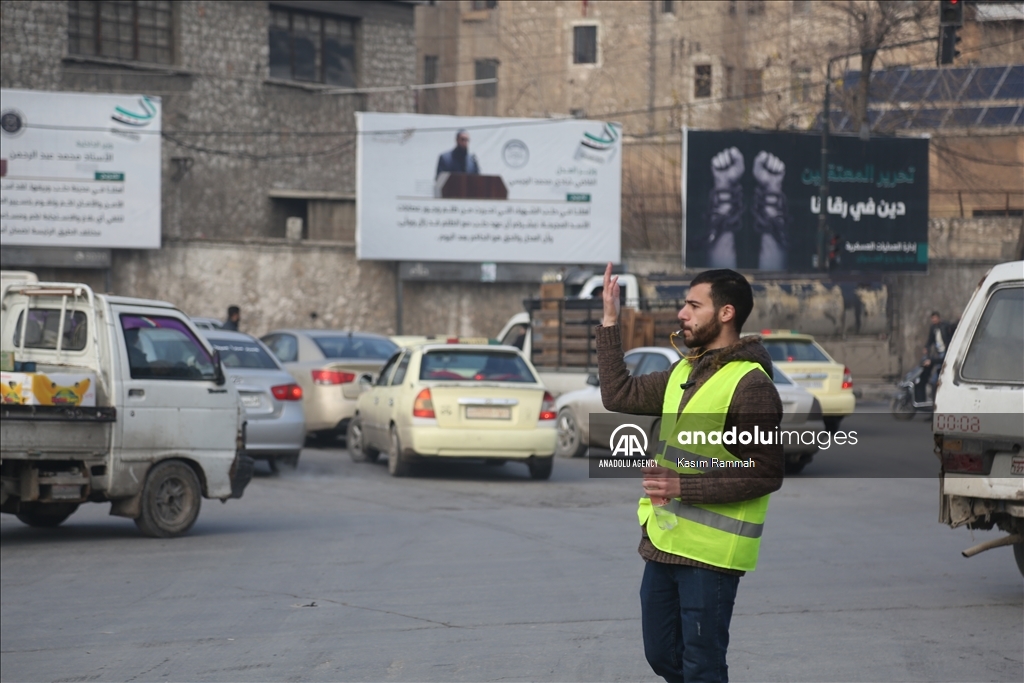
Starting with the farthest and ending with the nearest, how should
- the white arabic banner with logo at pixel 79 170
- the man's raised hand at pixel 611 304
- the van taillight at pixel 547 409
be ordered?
the white arabic banner with logo at pixel 79 170, the van taillight at pixel 547 409, the man's raised hand at pixel 611 304

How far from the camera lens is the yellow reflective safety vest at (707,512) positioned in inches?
163

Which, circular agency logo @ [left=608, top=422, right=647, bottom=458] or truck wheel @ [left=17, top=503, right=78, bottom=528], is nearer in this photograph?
circular agency logo @ [left=608, top=422, right=647, bottom=458]

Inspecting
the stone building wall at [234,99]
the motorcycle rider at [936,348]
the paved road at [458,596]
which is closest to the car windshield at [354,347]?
the paved road at [458,596]

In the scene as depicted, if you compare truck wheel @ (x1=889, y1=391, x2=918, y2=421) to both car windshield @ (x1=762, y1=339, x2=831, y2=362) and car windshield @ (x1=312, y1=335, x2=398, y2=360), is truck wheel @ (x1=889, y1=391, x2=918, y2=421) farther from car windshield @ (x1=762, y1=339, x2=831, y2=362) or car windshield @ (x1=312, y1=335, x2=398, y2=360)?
car windshield @ (x1=312, y1=335, x2=398, y2=360)

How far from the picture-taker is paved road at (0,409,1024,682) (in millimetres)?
6477

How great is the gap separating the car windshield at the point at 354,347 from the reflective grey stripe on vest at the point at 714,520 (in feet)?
50.5

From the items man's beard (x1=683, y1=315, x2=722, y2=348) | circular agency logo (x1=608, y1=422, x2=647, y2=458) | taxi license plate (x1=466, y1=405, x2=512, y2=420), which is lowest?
taxi license plate (x1=466, y1=405, x2=512, y2=420)

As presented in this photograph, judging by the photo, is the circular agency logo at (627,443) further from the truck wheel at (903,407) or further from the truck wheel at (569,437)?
the truck wheel at (903,407)

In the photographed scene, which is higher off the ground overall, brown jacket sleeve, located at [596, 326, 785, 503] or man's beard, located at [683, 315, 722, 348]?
man's beard, located at [683, 315, 722, 348]

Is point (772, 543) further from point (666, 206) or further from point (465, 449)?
point (666, 206)

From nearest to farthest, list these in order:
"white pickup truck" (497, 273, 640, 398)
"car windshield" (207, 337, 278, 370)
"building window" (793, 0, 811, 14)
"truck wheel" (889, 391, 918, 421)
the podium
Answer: "car windshield" (207, 337, 278, 370), "white pickup truck" (497, 273, 640, 398), "truck wheel" (889, 391, 918, 421), the podium, "building window" (793, 0, 811, 14)

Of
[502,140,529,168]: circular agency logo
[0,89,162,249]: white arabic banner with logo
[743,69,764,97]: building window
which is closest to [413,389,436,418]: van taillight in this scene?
[0,89,162,249]: white arabic banner with logo

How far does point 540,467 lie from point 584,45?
4066 cm

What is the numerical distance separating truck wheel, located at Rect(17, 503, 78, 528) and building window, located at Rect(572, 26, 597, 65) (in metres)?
43.4
